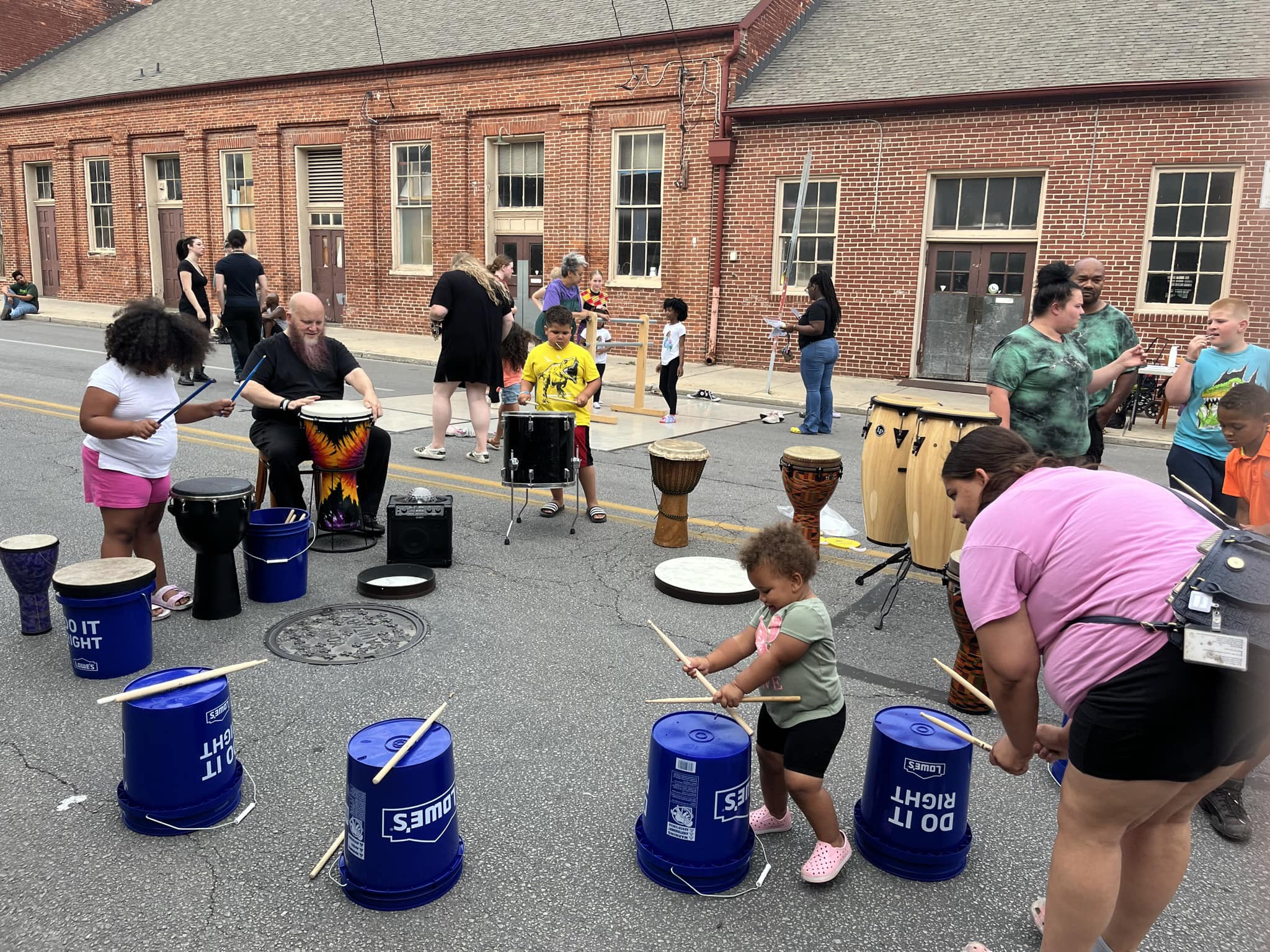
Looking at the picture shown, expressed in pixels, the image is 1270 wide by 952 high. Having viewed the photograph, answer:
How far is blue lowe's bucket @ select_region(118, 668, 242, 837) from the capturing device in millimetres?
3258

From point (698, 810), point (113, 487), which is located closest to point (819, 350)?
point (113, 487)

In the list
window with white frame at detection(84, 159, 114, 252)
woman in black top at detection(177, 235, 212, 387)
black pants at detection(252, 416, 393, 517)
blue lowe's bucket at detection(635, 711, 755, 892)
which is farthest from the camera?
window with white frame at detection(84, 159, 114, 252)

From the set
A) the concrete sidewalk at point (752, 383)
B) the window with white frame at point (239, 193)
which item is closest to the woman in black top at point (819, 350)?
the concrete sidewalk at point (752, 383)

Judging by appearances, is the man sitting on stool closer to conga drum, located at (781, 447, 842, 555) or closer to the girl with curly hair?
the girl with curly hair

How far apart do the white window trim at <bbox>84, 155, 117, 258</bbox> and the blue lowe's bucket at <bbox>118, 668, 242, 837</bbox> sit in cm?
2923

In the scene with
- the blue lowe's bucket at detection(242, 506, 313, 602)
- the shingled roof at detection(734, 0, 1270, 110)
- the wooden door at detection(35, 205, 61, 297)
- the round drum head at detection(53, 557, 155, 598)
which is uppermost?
the shingled roof at detection(734, 0, 1270, 110)

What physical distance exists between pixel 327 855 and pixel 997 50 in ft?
56.4

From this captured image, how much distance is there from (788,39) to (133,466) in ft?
57.5

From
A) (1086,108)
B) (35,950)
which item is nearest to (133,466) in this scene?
(35,950)

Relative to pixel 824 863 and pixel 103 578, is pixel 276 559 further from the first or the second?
pixel 824 863

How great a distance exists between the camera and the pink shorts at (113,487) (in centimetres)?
497

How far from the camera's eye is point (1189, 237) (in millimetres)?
14234

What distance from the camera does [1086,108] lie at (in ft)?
47.6

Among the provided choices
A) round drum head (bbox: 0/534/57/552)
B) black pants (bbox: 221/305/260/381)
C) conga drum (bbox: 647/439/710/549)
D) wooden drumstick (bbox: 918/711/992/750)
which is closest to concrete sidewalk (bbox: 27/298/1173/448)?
black pants (bbox: 221/305/260/381)
